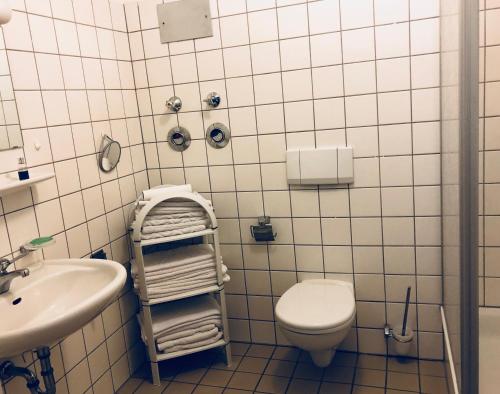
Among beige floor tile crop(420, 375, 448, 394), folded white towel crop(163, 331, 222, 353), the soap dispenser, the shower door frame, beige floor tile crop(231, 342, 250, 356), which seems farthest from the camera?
beige floor tile crop(231, 342, 250, 356)

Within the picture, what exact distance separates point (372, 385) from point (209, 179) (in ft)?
4.20

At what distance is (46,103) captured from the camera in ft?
6.20

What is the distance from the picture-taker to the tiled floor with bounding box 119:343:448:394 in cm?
213

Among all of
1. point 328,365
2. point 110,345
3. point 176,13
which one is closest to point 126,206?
point 110,345

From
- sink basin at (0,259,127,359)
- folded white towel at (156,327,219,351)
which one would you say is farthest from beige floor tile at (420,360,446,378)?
sink basin at (0,259,127,359)

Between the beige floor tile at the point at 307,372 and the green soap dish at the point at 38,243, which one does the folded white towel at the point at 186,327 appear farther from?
the green soap dish at the point at 38,243

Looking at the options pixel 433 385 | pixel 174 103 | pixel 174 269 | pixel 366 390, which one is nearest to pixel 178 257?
pixel 174 269

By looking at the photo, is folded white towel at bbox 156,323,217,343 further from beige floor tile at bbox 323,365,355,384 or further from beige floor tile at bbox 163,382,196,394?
beige floor tile at bbox 323,365,355,384

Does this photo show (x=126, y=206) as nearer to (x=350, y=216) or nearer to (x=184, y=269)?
(x=184, y=269)

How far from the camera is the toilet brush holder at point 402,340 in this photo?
2.27m

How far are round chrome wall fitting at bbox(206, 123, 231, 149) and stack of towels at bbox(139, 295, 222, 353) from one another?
2.72 ft

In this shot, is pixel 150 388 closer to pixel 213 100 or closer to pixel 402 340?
pixel 402 340

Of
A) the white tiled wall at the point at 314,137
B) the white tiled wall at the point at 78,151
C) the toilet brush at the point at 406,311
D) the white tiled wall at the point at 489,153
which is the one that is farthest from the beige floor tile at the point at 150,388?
the white tiled wall at the point at 489,153

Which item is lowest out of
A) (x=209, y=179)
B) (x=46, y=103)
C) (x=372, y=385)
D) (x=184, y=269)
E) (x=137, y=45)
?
(x=372, y=385)
